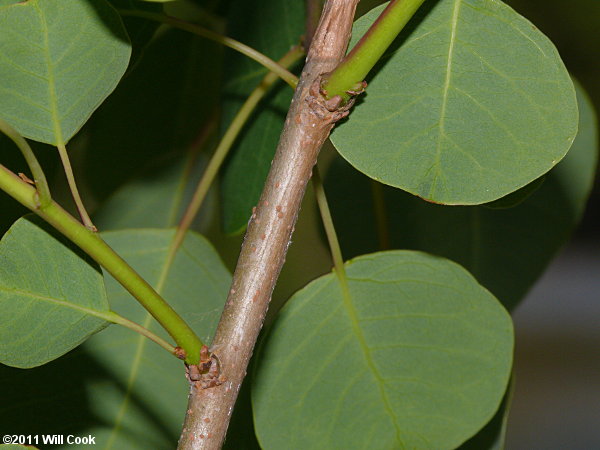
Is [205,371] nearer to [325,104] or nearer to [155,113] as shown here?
[325,104]

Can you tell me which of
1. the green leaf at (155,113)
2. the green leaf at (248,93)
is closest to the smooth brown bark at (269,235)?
the green leaf at (248,93)

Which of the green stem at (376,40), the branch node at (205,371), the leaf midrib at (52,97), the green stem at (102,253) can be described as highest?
the green stem at (376,40)

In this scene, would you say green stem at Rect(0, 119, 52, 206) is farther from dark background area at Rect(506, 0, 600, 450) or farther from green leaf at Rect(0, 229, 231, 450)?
dark background area at Rect(506, 0, 600, 450)

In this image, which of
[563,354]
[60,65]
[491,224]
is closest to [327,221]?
[60,65]

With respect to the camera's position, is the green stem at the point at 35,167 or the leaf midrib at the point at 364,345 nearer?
the green stem at the point at 35,167

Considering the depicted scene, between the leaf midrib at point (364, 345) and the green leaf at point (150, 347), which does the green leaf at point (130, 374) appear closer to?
the green leaf at point (150, 347)
